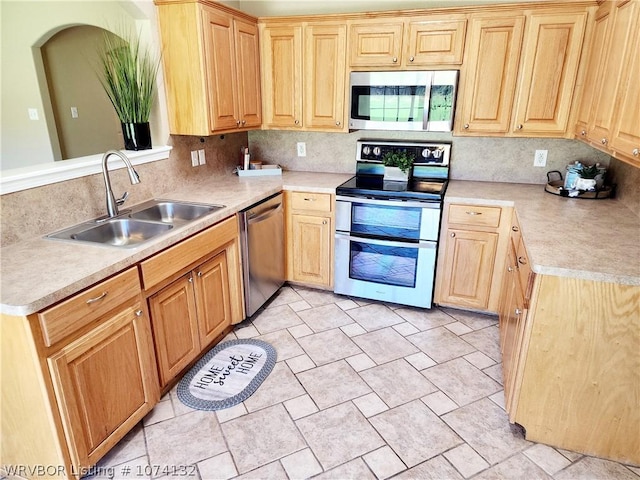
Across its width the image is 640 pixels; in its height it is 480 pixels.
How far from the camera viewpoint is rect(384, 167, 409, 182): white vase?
3.11 metres

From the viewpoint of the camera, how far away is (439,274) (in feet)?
9.57

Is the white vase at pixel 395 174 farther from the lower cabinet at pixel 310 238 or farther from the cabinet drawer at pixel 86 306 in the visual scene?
the cabinet drawer at pixel 86 306

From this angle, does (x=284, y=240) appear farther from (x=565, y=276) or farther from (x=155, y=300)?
(x=565, y=276)

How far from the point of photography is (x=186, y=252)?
2.08 metres

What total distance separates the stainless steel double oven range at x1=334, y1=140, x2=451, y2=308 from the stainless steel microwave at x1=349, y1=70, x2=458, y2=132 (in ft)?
1.07

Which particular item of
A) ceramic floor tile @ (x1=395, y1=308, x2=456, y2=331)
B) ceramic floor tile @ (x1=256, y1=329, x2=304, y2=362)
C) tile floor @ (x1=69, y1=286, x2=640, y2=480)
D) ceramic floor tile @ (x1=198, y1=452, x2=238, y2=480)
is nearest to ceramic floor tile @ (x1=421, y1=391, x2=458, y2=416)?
tile floor @ (x1=69, y1=286, x2=640, y2=480)

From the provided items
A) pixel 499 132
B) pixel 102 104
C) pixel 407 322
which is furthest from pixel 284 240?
pixel 102 104

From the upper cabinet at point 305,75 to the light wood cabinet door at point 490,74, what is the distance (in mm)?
868

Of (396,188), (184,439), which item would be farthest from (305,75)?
(184,439)

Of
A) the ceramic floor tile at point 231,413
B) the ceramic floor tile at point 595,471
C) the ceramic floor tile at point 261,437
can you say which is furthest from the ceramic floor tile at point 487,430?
the ceramic floor tile at point 231,413

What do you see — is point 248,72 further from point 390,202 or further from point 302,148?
point 390,202

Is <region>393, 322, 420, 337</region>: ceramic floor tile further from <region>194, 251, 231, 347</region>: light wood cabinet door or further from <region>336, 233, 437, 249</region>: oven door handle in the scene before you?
<region>194, 251, 231, 347</region>: light wood cabinet door

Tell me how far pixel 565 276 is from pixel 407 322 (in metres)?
1.40

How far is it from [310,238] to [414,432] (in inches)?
64.3
